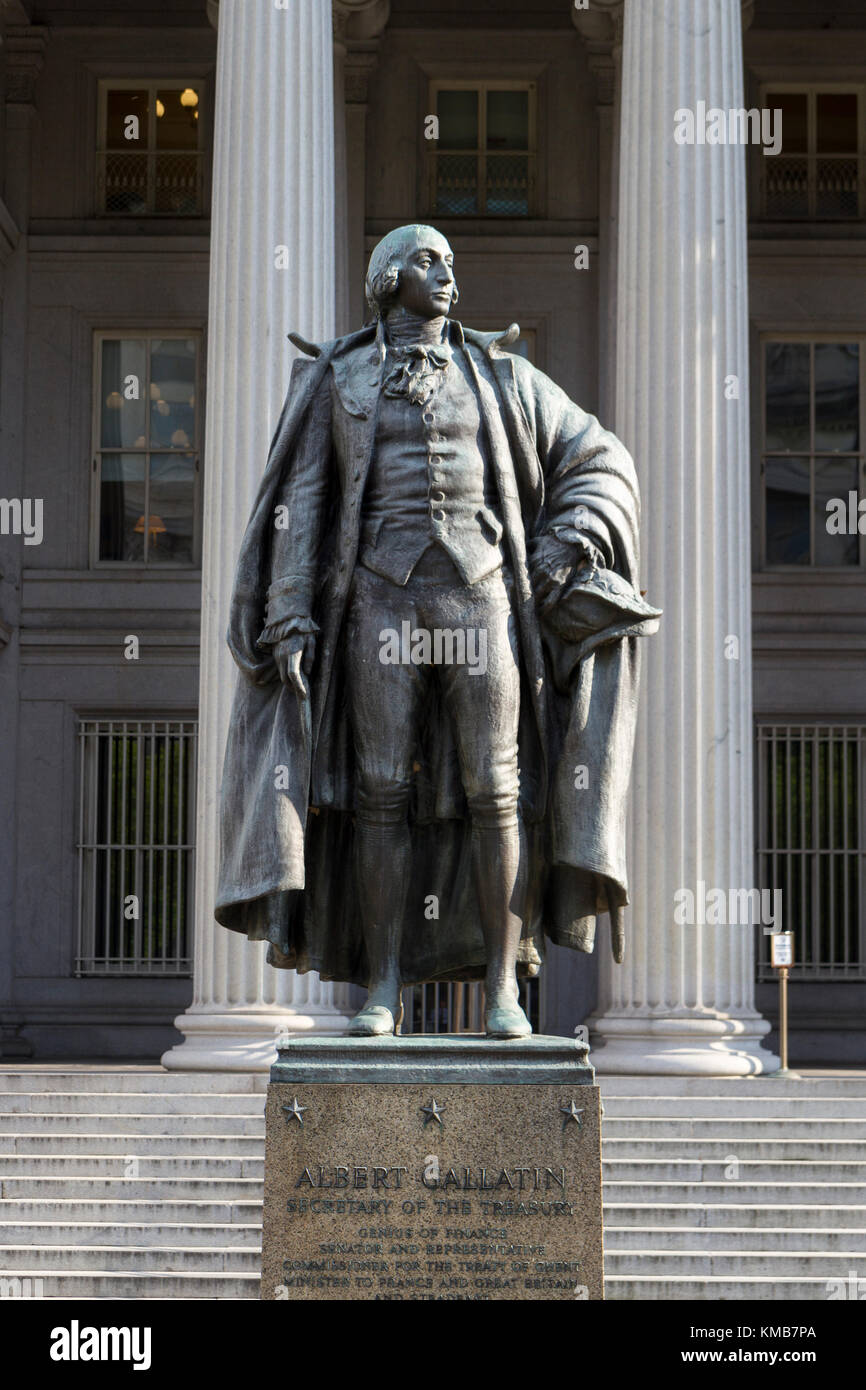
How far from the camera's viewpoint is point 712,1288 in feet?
38.6

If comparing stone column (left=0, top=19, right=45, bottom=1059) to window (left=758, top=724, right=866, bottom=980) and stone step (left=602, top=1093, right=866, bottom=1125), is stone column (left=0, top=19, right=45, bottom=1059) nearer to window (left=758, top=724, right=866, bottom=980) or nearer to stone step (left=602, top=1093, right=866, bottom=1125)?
window (left=758, top=724, right=866, bottom=980)

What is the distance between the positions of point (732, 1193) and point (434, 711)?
7.40 metres

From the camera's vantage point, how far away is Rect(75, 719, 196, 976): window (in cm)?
2442

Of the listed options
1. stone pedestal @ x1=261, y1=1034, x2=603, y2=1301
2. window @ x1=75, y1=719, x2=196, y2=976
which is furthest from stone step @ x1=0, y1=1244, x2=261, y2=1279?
window @ x1=75, y1=719, x2=196, y2=976

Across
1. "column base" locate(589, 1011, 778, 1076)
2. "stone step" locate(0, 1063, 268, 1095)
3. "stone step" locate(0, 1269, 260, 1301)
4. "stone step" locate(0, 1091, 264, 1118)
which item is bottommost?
"stone step" locate(0, 1269, 260, 1301)

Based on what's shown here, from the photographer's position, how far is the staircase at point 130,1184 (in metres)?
12.0

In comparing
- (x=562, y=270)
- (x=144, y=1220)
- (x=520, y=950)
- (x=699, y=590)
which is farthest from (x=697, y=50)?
(x=520, y=950)

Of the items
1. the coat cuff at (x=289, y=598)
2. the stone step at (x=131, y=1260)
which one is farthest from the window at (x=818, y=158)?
the coat cuff at (x=289, y=598)

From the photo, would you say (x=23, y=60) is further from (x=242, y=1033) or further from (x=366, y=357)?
(x=366, y=357)

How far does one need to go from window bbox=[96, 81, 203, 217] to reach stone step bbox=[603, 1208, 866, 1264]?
16649 mm

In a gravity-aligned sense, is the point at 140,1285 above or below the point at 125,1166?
below

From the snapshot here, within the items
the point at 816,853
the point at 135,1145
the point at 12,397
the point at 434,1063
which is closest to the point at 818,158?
the point at 816,853

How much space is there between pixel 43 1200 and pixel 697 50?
10.6 meters

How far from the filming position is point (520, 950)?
22.4ft
